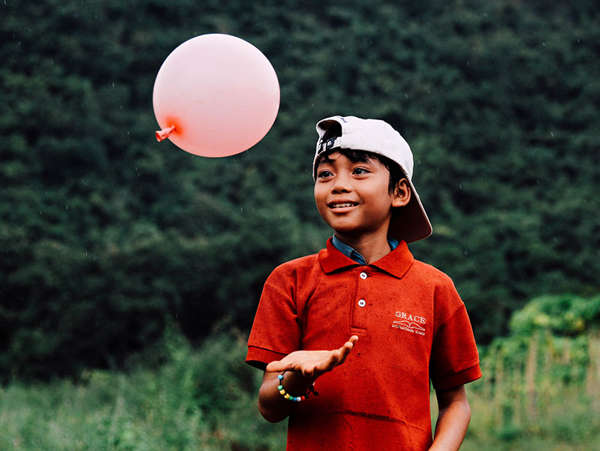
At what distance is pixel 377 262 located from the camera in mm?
1695

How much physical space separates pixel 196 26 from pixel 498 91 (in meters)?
7.39

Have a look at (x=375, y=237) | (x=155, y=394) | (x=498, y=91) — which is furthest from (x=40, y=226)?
(x=375, y=237)

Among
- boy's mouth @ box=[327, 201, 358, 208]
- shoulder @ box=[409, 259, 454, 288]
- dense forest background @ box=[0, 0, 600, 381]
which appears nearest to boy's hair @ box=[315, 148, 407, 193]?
boy's mouth @ box=[327, 201, 358, 208]

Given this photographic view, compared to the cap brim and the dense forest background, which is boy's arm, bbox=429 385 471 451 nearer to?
the cap brim

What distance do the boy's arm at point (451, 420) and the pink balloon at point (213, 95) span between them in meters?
0.89

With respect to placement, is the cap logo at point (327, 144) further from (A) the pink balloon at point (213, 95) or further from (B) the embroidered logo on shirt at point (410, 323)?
(B) the embroidered logo on shirt at point (410, 323)

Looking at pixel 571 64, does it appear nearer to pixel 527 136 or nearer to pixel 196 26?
pixel 527 136

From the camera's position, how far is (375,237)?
1.75 metres

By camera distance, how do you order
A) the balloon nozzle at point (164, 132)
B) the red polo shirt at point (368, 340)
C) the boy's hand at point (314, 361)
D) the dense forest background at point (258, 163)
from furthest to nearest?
the dense forest background at point (258, 163), the balloon nozzle at point (164, 132), the red polo shirt at point (368, 340), the boy's hand at point (314, 361)

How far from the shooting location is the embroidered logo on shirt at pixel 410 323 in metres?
1.62

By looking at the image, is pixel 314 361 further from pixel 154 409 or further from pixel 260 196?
pixel 260 196

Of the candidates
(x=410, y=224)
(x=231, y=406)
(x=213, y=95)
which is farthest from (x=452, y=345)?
(x=231, y=406)

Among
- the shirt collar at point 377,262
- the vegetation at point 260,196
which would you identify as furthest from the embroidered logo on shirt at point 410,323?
the vegetation at point 260,196

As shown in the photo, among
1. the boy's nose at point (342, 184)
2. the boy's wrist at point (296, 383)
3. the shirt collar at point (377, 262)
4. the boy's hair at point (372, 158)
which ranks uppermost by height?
the boy's hair at point (372, 158)
